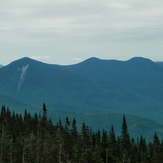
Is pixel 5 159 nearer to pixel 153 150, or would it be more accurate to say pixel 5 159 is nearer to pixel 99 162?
pixel 99 162

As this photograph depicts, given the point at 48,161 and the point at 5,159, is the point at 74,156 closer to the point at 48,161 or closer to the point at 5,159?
the point at 48,161

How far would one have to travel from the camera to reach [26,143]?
96750 mm

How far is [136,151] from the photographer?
10700 centimetres

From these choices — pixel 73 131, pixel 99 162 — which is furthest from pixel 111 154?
pixel 73 131

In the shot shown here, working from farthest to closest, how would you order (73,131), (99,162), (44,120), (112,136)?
(44,120)
(73,131)
(112,136)
(99,162)

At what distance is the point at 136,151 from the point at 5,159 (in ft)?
102

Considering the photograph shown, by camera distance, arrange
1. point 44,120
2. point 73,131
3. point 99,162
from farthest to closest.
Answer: point 44,120, point 73,131, point 99,162

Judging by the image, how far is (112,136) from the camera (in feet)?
332

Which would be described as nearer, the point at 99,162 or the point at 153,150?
the point at 99,162

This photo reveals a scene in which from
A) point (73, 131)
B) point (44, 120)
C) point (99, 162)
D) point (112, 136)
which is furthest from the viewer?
point (44, 120)

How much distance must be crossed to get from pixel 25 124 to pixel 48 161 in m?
33.8

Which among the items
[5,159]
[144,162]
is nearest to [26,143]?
[5,159]

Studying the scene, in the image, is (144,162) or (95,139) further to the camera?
(95,139)

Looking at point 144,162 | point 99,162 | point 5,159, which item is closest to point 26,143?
point 5,159
